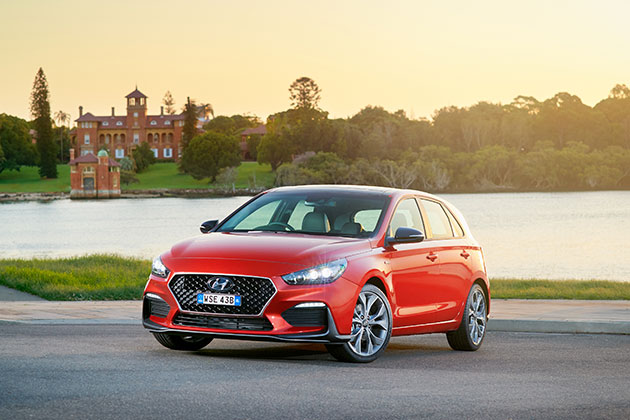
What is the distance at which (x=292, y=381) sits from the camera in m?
8.46

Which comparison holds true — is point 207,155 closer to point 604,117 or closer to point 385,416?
point 604,117

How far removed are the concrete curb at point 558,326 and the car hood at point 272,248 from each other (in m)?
4.63

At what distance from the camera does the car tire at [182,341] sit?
10.2 metres

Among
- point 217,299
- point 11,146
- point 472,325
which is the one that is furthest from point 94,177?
point 217,299

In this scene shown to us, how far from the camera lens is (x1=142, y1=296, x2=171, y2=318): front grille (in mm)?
9570

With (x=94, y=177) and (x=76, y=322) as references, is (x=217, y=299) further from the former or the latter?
(x=94, y=177)

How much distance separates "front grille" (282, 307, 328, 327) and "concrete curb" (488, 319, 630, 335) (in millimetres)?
5354

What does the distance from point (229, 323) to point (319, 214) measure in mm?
1818

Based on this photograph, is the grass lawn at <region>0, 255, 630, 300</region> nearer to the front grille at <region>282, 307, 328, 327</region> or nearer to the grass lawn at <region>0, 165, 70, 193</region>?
the front grille at <region>282, 307, 328, 327</region>

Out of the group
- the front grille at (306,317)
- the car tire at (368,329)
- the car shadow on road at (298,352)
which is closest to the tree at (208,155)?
the car shadow on road at (298,352)

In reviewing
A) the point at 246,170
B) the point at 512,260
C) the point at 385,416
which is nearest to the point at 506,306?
the point at 385,416

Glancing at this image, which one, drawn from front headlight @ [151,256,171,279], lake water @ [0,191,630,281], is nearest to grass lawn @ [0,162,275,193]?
lake water @ [0,191,630,281]

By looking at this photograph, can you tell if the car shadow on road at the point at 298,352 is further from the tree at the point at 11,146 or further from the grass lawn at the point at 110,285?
the tree at the point at 11,146

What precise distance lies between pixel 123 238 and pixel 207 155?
108m
